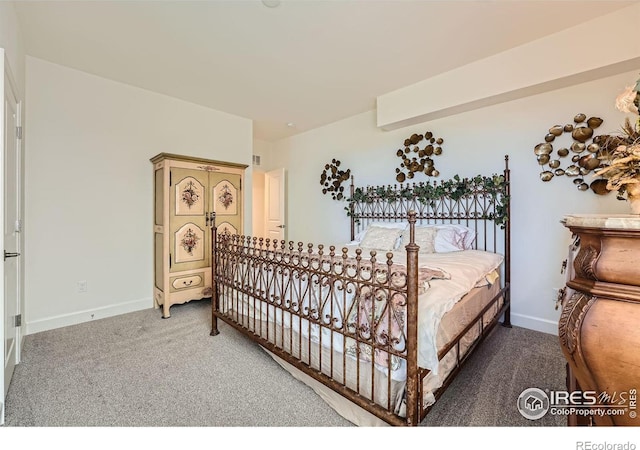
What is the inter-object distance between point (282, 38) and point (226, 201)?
199 cm

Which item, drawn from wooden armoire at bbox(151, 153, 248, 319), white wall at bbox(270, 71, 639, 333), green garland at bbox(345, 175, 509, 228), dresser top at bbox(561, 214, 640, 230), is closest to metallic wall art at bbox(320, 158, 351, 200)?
green garland at bbox(345, 175, 509, 228)

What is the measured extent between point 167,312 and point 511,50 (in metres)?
4.40

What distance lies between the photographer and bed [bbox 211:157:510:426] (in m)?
1.33

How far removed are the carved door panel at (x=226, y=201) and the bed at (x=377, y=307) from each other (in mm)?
978

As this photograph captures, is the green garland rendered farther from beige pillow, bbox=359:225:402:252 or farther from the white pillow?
beige pillow, bbox=359:225:402:252

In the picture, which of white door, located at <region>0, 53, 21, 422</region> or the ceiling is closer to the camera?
white door, located at <region>0, 53, 21, 422</region>

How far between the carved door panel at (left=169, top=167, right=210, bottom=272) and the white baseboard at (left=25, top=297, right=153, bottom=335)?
74cm

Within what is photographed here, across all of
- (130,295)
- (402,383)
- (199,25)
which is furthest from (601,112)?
(130,295)

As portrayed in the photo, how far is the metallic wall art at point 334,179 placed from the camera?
452 centimetres

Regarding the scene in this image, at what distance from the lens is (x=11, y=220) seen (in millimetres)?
1897

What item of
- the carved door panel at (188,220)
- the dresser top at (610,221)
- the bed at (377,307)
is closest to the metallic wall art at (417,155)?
the bed at (377,307)

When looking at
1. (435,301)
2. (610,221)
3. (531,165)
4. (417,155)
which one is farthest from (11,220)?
(531,165)

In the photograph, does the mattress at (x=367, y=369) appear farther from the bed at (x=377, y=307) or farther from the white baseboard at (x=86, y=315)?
the white baseboard at (x=86, y=315)

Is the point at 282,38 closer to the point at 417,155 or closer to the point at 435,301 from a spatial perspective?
the point at 417,155
